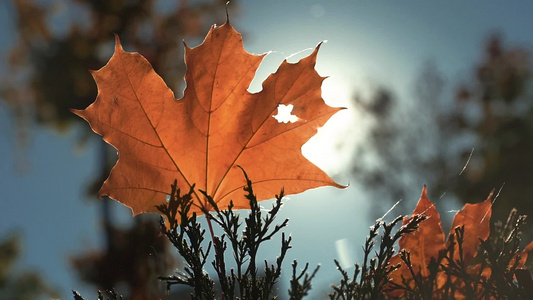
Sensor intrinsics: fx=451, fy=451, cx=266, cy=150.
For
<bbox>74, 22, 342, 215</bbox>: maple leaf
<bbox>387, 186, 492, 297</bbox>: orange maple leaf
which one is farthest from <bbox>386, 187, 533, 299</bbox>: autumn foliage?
<bbox>74, 22, 342, 215</bbox>: maple leaf

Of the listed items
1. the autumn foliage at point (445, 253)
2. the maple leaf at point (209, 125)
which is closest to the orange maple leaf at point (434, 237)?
the autumn foliage at point (445, 253)

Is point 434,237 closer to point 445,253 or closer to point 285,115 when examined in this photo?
point 445,253

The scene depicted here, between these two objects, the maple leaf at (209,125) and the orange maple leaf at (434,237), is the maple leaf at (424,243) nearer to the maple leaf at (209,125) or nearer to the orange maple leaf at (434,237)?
the orange maple leaf at (434,237)

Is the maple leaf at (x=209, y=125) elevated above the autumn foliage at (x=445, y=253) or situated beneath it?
elevated above

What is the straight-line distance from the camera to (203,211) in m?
0.63

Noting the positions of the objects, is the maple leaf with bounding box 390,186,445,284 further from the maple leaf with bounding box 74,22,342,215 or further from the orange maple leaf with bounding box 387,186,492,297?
the maple leaf with bounding box 74,22,342,215

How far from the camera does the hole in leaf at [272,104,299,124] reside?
62 centimetres

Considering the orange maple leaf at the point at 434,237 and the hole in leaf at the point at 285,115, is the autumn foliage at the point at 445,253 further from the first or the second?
the hole in leaf at the point at 285,115

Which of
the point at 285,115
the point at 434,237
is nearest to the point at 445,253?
the point at 434,237

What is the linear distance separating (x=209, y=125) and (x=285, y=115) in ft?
0.36

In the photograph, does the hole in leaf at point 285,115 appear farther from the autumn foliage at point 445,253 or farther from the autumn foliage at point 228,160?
the autumn foliage at point 445,253

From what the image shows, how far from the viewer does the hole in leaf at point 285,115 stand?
62cm

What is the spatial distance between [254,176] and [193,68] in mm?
172

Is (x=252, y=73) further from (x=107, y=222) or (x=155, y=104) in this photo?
(x=107, y=222)
